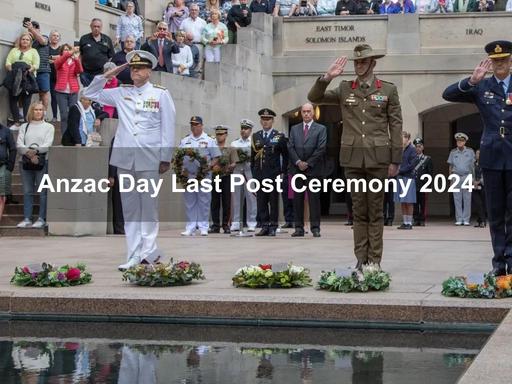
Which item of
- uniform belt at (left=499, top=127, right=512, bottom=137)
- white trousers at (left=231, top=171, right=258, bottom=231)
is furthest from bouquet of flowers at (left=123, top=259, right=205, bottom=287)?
white trousers at (left=231, top=171, right=258, bottom=231)

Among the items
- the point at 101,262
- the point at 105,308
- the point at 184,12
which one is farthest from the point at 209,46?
the point at 105,308

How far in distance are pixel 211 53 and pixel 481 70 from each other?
15385 mm

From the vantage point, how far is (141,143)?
36.1 ft

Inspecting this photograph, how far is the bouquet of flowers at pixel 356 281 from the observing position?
30.2 feet

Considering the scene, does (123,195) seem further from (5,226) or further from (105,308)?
(5,226)

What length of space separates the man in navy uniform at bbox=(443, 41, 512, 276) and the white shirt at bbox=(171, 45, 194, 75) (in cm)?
1346

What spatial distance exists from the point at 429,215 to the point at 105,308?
72.8 ft

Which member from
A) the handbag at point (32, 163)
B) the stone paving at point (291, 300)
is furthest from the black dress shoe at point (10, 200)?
the stone paving at point (291, 300)

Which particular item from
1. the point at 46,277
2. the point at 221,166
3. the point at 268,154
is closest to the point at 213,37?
the point at 221,166

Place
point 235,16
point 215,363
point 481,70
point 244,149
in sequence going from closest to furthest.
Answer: point 215,363 < point 481,70 < point 244,149 < point 235,16

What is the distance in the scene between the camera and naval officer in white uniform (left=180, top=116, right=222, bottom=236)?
59.3 ft

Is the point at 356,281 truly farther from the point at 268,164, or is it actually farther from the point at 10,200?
the point at 10,200

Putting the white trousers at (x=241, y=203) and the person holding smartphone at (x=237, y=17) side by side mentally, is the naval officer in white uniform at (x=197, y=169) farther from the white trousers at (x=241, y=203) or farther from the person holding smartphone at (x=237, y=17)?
the person holding smartphone at (x=237, y=17)

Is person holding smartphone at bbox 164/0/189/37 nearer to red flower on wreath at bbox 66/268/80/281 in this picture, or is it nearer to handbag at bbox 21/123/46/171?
handbag at bbox 21/123/46/171
